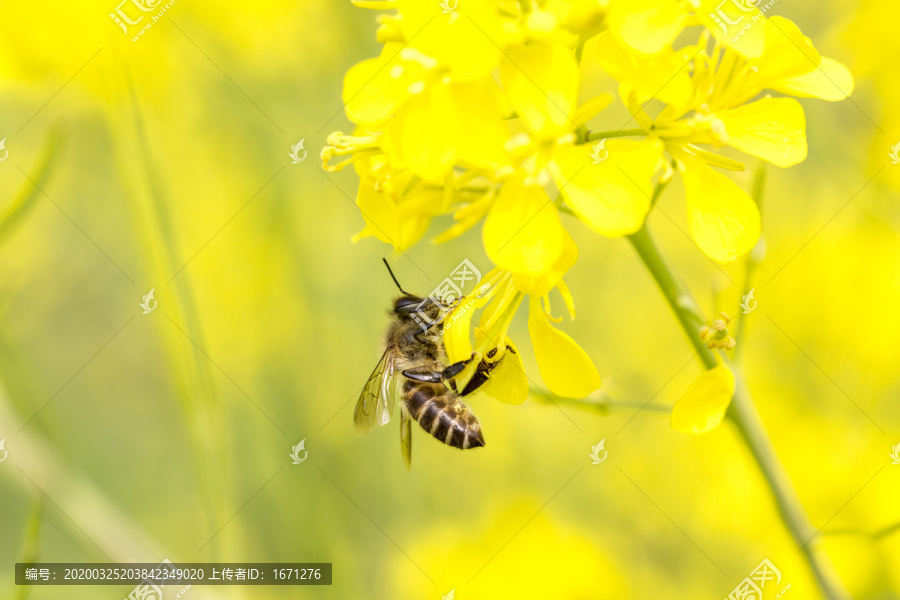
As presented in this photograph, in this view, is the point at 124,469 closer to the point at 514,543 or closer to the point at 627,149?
the point at 514,543

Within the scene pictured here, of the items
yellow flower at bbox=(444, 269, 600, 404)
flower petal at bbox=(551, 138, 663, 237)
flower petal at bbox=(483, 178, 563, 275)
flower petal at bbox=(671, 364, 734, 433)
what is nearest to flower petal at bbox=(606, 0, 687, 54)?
flower petal at bbox=(551, 138, 663, 237)

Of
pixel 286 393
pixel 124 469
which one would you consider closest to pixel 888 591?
pixel 286 393

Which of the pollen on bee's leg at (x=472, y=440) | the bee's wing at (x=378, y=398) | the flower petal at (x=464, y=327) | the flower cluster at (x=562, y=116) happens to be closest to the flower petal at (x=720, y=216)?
the flower cluster at (x=562, y=116)

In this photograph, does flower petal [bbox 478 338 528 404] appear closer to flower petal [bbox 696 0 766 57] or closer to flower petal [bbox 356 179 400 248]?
flower petal [bbox 356 179 400 248]

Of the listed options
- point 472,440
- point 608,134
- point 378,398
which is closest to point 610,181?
point 608,134

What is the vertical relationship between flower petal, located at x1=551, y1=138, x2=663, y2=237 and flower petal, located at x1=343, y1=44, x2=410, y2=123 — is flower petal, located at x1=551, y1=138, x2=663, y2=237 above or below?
below

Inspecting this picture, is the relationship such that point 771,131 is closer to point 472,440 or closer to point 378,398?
point 472,440

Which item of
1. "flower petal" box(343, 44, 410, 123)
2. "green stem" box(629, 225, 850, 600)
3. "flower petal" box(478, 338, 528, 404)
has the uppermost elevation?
"flower petal" box(343, 44, 410, 123)
